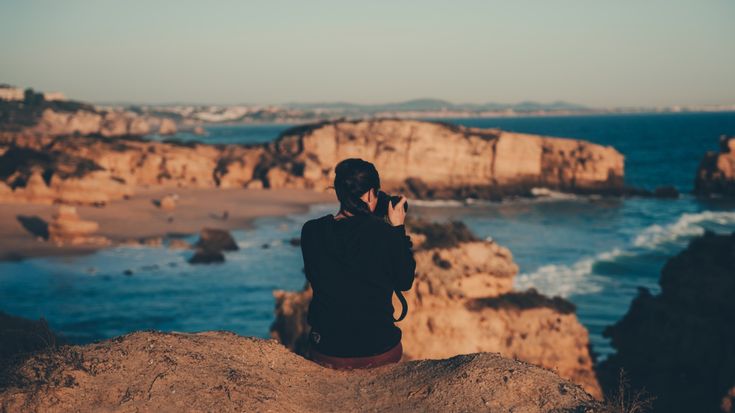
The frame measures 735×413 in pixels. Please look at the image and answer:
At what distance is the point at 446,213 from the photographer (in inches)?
1940

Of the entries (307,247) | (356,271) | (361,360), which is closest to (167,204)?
(307,247)

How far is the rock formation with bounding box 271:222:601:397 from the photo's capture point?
13.1 meters

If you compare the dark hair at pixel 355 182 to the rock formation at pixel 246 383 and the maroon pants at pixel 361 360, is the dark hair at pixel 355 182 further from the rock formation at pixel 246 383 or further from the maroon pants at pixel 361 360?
the rock formation at pixel 246 383

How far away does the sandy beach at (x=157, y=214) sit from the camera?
31.8 meters

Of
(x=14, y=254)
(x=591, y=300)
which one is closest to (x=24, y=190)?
→ (x=14, y=254)

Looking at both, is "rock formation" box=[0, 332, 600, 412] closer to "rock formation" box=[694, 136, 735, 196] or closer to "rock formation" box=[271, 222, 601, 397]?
"rock formation" box=[271, 222, 601, 397]

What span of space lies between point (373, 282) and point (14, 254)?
28626mm

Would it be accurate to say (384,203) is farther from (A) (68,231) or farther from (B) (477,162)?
(B) (477,162)

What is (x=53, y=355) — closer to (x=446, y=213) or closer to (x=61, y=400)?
(x=61, y=400)

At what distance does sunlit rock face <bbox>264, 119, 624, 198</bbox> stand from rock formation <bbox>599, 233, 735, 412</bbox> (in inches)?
1707

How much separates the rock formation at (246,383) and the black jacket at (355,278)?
1.00 feet

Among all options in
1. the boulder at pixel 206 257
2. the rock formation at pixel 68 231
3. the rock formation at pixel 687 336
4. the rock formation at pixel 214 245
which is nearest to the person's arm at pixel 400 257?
the rock formation at pixel 687 336

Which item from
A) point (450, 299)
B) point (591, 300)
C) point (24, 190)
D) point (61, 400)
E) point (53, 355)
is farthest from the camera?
point (24, 190)

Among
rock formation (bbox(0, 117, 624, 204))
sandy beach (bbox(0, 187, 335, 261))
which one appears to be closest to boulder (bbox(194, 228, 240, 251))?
sandy beach (bbox(0, 187, 335, 261))
